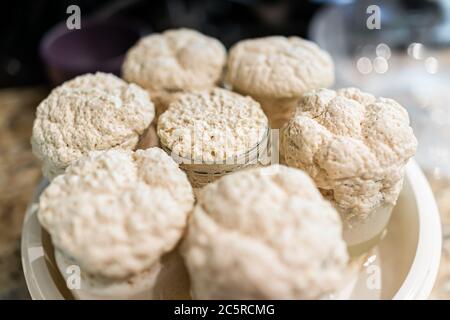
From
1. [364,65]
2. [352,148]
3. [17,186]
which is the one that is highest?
[352,148]

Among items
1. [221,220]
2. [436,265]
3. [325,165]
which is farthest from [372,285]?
[221,220]

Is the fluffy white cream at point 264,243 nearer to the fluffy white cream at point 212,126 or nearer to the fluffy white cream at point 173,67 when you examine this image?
the fluffy white cream at point 212,126

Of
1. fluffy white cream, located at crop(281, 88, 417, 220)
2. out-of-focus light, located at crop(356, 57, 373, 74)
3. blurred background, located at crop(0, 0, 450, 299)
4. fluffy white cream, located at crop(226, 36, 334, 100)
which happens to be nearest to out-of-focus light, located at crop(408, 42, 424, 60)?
blurred background, located at crop(0, 0, 450, 299)

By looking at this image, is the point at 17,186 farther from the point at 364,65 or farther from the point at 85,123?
the point at 364,65

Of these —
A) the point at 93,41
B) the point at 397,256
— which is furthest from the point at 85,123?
the point at 93,41

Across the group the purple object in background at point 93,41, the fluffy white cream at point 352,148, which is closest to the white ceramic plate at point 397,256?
the fluffy white cream at point 352,148
